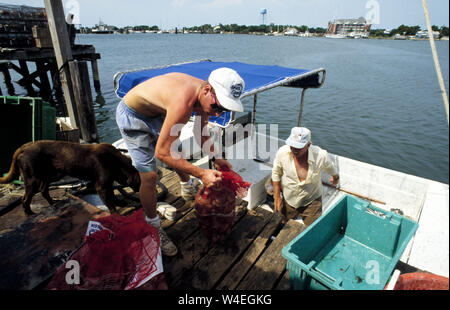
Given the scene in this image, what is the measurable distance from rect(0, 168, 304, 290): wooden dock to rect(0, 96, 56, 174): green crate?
1.33 meters

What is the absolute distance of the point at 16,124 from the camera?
4527 millimetres

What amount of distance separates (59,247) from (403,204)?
20.2 ft

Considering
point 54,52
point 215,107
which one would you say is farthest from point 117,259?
point 54,52

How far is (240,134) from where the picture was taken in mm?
7539

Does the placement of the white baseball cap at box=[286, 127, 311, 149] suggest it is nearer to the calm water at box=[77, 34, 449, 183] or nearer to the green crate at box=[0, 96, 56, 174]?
the green crate at box=[0, 96, 56, 174]

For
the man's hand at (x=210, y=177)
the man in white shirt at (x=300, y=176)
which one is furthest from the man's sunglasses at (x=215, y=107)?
the man in white shirt at (x=300, y=176)

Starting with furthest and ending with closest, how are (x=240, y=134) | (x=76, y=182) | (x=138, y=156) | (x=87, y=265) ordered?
(x=240, y=134) → (x=76, y=182) → (x=138, y=156) → (x=87, y=265)

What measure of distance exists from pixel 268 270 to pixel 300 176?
1.81 metres

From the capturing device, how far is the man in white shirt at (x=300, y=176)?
3.98 m

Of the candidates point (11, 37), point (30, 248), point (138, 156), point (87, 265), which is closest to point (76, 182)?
point (30, 248)

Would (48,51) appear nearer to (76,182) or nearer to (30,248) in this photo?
(76,182)

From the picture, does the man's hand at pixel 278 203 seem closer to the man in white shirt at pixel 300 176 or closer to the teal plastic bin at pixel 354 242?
the man in white shirt at pixel 300 176

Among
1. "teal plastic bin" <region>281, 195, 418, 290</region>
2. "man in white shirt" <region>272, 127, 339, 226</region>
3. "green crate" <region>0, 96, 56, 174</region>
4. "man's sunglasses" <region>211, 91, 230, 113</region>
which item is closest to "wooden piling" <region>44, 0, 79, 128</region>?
"green crate" <region>0, 96, 56, 174</region>

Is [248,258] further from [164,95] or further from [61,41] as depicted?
[61,41]
